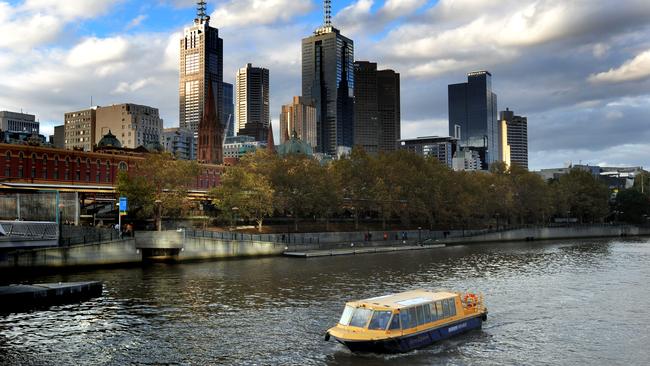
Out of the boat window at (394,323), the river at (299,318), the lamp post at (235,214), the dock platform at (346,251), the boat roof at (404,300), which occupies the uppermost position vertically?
the lamp post at (235,214)

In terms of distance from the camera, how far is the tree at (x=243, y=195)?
4481 inches

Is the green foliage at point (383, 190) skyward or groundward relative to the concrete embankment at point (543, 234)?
skyward

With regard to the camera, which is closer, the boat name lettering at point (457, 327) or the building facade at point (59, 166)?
the boat name lettering at point (457, 327)

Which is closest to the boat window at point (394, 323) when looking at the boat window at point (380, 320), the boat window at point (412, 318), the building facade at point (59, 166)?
the boat window at point (380, 320)

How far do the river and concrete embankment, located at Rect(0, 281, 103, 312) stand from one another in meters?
2.09

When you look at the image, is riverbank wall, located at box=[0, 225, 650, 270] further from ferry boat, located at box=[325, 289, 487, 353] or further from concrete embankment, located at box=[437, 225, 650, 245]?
ferry boat, located at box=[325, 289, 487, 353]

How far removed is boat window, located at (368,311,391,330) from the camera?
3650cm

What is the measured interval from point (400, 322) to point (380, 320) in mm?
1287

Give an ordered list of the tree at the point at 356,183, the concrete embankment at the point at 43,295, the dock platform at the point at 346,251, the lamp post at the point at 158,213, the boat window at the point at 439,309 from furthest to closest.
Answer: the tree at the point at 356,183 → the dock platform at the point at 346,251 → the lamp post at the point at 158,213 → the concrete embankment at the point at 43,295 → the boat window at the point at 439,309

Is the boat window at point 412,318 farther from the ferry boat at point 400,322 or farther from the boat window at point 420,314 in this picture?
the boat window at point 420,314

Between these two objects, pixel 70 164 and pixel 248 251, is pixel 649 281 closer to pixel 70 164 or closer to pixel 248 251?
pixel 248 251

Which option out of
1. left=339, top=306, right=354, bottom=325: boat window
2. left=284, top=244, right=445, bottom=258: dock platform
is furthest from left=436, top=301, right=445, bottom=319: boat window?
left=284, top=244, right=445, bottom=258: dock platform

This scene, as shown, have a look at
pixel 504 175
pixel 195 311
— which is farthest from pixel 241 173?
pixel 504 175

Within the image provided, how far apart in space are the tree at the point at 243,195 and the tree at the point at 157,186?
910cm
